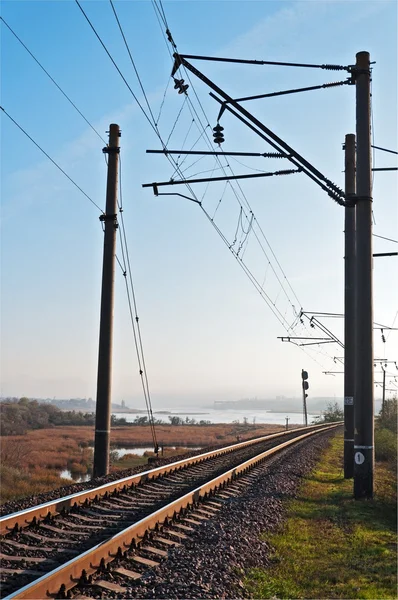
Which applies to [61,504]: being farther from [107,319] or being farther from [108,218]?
[108,218]

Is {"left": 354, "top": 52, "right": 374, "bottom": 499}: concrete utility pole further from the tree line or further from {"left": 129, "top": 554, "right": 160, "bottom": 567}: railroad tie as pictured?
the tree line

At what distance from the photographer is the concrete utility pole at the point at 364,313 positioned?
13250 millimetres

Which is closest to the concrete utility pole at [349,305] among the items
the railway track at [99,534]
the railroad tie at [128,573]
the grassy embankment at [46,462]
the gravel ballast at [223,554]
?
the gravel ballast at [223,554]

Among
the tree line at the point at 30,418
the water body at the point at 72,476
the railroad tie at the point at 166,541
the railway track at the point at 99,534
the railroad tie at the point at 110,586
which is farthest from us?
the tree line at the point at 30,418

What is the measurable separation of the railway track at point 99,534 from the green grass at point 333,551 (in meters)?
1.40

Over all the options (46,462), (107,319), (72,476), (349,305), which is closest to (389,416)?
(46,462)

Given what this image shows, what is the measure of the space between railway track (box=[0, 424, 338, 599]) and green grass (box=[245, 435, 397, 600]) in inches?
55.0

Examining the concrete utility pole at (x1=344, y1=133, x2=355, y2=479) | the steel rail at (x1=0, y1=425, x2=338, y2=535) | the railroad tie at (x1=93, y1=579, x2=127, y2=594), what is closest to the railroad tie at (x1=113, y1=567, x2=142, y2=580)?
the railroad tie at (x1=93, y1=579, x2=127, y2=594)

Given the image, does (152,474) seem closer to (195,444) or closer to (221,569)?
(221,569)

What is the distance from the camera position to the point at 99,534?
8.61 meters

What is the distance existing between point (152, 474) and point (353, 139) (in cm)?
1072

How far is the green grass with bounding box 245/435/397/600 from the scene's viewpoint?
6.90 m

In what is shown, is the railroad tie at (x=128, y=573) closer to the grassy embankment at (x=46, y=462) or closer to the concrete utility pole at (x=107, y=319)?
the concrete utility pole at (x=107, y=319)

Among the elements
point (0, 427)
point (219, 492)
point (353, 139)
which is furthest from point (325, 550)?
point (0, 427)
